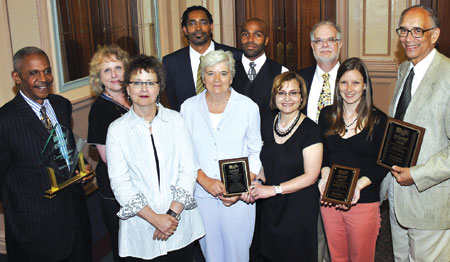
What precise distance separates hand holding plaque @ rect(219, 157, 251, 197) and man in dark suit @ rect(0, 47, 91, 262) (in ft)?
3.29

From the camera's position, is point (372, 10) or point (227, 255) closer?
point (227, 255)

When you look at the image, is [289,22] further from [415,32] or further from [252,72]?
[415,32]

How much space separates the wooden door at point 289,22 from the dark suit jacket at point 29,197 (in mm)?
4182

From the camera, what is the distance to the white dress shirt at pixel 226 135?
3359 millimetres

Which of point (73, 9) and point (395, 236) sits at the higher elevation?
point (73, 9)

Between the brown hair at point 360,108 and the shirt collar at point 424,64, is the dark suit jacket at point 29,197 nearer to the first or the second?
the brown hair at point 360,108

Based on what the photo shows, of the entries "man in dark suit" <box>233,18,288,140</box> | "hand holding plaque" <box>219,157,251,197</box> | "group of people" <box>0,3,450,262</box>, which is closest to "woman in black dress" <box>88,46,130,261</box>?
"group of people" <box>0,3,450,262</box>

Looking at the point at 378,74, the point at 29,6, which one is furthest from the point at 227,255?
the point at 378,74

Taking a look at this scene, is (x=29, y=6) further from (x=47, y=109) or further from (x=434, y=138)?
(x=434, y=138)

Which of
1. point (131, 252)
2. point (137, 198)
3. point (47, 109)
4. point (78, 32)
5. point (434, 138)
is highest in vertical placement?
point (78, 32)

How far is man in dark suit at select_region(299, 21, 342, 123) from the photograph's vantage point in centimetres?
375

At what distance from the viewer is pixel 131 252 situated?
2.99 meters

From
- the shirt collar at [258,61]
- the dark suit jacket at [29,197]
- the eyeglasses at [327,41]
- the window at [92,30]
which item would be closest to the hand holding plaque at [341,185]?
the eyeglasses at [327,41]

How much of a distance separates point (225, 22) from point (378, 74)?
2.16 m
